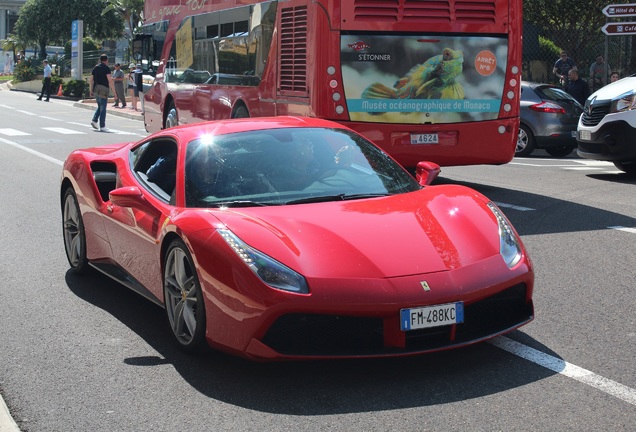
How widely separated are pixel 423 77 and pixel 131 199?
668cm

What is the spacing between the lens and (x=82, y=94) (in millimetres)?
50094

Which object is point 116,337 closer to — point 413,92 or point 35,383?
point 35,383

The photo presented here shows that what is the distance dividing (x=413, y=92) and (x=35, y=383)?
7898 mm

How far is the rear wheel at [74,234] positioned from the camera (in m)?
7.51

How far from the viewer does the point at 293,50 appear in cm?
1285

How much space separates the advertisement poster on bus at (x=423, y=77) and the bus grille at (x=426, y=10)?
22 cm

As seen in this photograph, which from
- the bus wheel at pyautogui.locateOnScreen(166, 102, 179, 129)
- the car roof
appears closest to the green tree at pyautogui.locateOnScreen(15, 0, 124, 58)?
the bus wheel at pyautogui.locateOnScreen(166, 102, 179, 129)

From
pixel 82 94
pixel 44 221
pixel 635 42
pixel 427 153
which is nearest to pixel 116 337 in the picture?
pixel 44 221

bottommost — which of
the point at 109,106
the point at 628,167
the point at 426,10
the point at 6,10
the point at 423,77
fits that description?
the point at 628,167

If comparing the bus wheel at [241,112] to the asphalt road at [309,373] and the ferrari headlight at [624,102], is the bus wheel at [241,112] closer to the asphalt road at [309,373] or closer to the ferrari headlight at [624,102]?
the ferrari headlight at [624,102]

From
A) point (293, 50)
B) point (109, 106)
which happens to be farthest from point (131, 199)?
point (109, 106)

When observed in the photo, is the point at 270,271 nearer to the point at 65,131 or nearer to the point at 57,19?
the point at 65,131

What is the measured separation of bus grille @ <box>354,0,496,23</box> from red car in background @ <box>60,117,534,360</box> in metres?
5.37

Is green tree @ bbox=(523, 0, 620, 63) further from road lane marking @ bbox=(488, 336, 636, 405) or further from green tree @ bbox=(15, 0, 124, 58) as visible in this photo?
green tree @ bbox=(15, 0, 124, 58)
